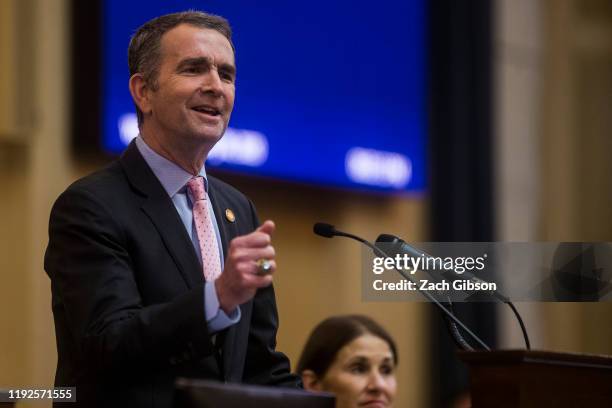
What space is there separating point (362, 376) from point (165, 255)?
1623mm

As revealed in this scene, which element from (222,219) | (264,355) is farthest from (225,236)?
(264,355)

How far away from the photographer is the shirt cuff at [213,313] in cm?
207

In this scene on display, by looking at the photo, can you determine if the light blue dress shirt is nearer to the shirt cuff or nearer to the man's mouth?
the man's mouth

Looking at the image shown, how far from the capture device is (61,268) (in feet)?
7.30

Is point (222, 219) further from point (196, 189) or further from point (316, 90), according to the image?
point (316, 90)

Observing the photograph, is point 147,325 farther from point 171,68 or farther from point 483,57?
point 483,57

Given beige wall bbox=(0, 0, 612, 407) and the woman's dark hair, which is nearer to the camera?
the woman's dark hair

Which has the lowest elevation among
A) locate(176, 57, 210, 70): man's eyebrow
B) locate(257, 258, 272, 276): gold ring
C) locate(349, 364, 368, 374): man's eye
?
locate(349, 364, 368, 374): man's eye

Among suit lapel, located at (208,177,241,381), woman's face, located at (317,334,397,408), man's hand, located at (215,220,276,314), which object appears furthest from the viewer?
woman's face, located at (317,334,397,408)

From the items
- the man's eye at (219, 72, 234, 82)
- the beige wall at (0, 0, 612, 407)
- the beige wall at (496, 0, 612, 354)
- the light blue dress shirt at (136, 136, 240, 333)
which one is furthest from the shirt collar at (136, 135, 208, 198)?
the beige wall at (496, 0, 612, 354)

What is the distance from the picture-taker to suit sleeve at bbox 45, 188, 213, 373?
2.07 meters

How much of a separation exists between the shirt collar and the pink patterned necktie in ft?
0.07

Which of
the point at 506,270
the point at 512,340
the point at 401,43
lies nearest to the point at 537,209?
the point at 512,340

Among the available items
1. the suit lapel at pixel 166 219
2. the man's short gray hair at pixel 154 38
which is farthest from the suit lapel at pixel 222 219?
the man's short gray hair at pixel 154 38
